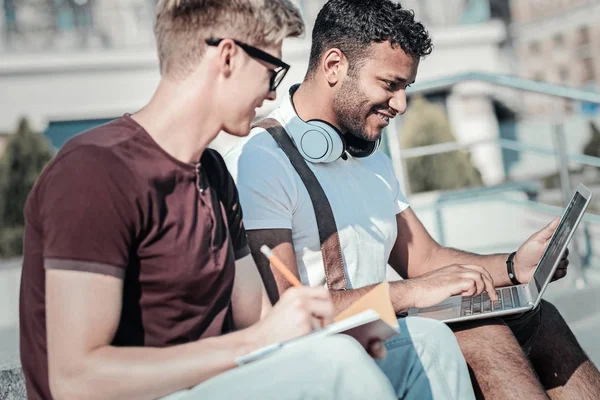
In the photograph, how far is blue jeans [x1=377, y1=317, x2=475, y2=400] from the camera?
1491 mm

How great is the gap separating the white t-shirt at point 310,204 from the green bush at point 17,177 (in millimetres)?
7969

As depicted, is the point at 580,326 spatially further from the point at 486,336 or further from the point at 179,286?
the point at 179,286

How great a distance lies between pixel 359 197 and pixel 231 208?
594mm

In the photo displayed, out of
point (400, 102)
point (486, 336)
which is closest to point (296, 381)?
point (486, 336)

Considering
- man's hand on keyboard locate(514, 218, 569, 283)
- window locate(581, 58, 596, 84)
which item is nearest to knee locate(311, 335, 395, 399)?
man's hand on keyboard locate(514, 218, 569, 283)

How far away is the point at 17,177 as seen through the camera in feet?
33.9

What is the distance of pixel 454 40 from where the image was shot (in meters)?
16.7

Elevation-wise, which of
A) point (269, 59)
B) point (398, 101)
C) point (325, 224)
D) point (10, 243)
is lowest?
point (10, 243)

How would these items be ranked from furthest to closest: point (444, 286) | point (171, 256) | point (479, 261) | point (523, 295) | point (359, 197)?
1. point (479, 261)
2. point (359, 197)
3. point (523, 295)
4. point (444, 286)
5. point (171, 256)

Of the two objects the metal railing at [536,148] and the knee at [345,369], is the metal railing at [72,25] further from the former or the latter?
the knee at [345,369]

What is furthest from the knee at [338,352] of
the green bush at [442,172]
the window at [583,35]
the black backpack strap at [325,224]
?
the window at [583,35]

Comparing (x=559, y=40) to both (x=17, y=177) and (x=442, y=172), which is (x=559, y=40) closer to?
(x=442, y=172)

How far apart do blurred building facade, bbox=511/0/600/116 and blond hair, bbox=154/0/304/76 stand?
2550cm

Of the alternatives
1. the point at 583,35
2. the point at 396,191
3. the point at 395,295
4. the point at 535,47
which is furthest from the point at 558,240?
the point at 535,47
